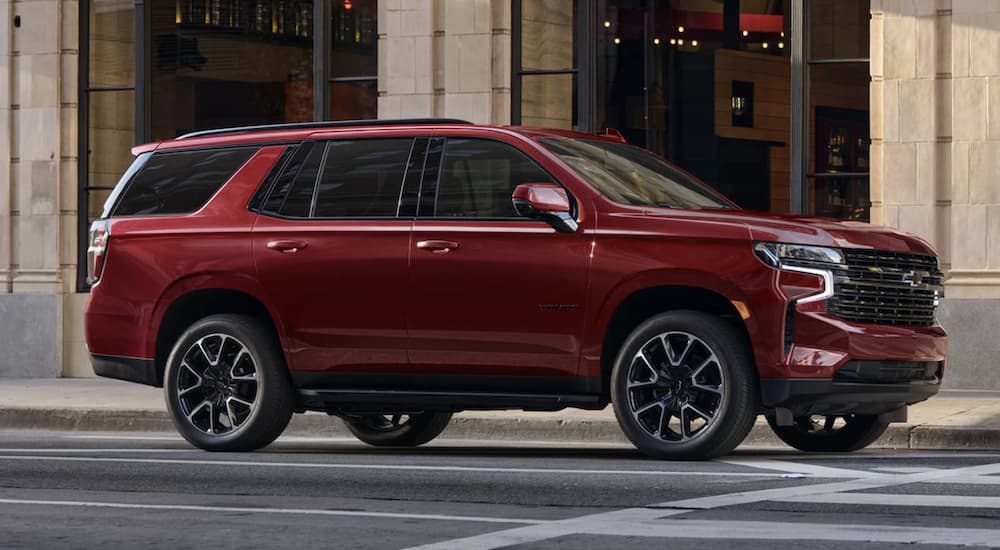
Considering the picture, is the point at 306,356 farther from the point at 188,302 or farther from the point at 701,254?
the point at 701,254

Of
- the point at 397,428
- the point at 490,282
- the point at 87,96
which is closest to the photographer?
the point at 490,282

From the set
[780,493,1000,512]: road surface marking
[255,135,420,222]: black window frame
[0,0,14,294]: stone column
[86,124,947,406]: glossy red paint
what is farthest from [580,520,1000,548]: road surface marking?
[0,0,14,294]: stone column

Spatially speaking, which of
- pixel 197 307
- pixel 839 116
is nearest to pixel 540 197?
pixel 197 307

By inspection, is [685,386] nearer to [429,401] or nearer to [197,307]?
[429,401]

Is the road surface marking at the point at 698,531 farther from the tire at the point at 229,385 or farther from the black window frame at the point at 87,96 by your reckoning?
the black window frame at the point at 87,96

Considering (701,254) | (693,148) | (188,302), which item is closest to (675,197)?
(701,254)

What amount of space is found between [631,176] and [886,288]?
1.63m

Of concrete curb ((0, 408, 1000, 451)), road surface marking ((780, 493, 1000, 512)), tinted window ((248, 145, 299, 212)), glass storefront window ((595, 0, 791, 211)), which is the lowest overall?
concrete curb ((0, 408, 1000, 451))

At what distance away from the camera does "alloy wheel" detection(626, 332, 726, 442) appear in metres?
9.95

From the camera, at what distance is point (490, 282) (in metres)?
10.5

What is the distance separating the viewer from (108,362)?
11859 mm

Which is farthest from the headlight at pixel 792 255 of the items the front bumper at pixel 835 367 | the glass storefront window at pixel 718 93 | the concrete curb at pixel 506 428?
the glass storefront window at pixel 718 93

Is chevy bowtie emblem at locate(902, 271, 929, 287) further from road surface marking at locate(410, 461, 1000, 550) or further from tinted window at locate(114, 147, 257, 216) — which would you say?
tinted window at locate(114, 147, 257, 216)

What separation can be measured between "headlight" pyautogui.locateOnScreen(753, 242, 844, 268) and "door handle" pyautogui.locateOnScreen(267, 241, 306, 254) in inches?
108
